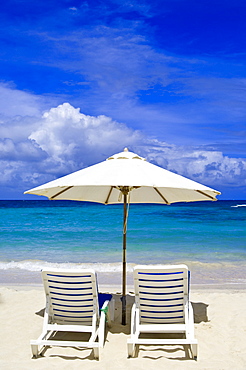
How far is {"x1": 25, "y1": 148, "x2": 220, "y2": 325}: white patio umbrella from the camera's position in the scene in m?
4.01

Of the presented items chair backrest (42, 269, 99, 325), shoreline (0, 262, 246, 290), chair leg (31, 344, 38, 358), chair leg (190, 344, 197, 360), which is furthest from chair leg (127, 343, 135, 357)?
shoreline (0, 262, 246, 290)

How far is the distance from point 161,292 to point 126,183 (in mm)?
1346

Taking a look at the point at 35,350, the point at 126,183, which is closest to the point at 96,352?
the point at 35,350

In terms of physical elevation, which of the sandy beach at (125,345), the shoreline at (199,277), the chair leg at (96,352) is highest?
the chair leg at (96,352)

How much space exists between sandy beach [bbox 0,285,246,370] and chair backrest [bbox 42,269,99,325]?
36 centimetres

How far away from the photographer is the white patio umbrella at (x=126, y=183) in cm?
401

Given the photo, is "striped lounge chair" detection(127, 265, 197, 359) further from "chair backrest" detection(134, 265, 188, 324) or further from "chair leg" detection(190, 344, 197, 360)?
"chair leg" detection(190, 344, 197, 360)

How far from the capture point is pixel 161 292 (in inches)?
165

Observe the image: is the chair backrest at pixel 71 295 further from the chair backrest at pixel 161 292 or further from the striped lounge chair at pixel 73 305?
the chair backrest at pixel 161 292

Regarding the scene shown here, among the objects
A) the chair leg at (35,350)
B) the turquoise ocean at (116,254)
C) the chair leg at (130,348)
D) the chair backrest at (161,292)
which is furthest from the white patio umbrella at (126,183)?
the turquoise ocean at (116,254)

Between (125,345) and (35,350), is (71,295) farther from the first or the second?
(125,345)

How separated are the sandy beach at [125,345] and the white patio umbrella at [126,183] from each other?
3.13 feet

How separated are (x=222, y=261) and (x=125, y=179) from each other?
8.32m

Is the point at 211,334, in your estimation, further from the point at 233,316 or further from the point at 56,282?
the point at 56,282
